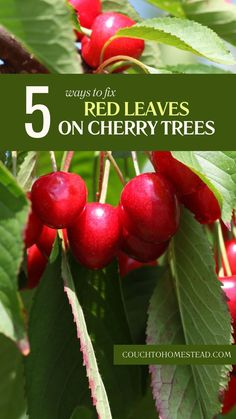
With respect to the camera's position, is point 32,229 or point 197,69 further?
point 197,69

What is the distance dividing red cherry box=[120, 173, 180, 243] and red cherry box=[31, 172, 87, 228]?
5cm

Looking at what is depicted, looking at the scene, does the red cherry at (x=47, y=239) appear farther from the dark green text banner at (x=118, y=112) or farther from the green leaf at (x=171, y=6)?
the green leaf at (x=171, y=6)

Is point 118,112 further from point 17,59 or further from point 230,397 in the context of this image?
point 230,397

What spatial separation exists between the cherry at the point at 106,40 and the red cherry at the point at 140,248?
0.21 meters

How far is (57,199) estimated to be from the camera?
737 millimetres

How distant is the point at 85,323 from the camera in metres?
0.77

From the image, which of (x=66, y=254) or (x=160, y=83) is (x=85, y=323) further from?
(x=160, y=83)

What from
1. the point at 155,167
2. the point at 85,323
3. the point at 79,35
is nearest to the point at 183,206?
the point at 155,167

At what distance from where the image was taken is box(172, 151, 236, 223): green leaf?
73 centimetres

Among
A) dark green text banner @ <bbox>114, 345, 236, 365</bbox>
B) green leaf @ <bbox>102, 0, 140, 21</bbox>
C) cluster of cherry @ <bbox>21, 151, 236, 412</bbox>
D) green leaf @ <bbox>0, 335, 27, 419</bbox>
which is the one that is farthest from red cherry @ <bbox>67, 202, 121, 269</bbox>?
green leaf @ <bbox>102, 0, 140, 21</bbox>

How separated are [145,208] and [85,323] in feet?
0.44

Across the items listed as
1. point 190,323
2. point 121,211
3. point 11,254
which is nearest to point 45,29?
point 11,254

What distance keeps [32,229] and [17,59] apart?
19 centimetres

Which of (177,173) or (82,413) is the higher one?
(177,173)
